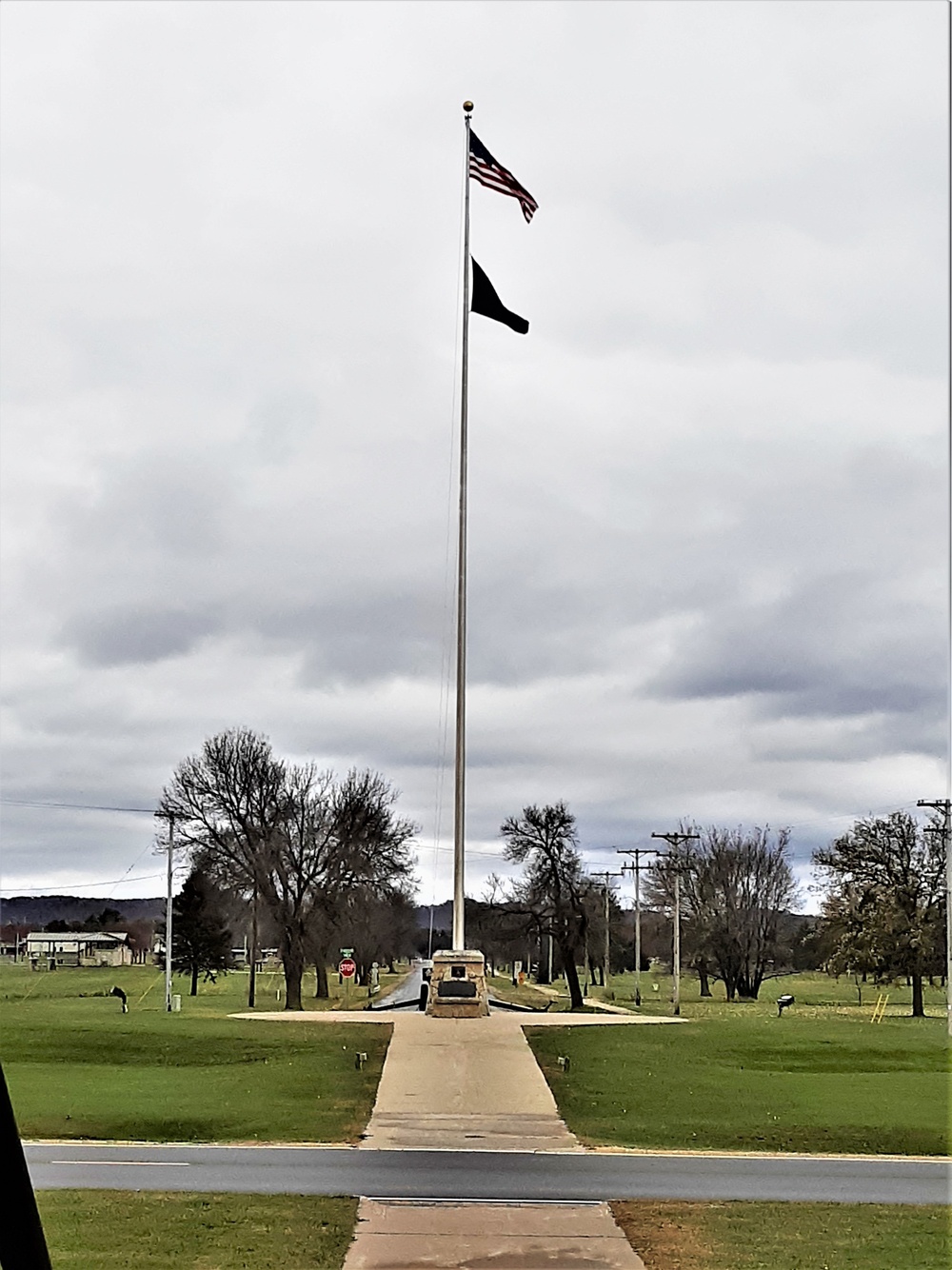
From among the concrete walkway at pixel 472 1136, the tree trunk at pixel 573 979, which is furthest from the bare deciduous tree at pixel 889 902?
the concrete walkway at pixel 472 1136

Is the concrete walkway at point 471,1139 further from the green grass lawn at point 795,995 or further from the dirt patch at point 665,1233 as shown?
the green grass lawn at point 795,995

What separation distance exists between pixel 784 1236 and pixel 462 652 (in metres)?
16.6

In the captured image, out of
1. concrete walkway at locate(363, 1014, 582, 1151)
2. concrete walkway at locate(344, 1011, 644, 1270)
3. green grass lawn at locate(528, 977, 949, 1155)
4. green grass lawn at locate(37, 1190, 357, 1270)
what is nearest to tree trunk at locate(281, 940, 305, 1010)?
concrete walkway at locate(344, 1011, 644, 1270)

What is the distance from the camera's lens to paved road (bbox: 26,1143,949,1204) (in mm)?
13867

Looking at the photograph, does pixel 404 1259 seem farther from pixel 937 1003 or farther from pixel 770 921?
pixel 770 921

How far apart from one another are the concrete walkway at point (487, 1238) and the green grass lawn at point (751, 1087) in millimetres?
5090

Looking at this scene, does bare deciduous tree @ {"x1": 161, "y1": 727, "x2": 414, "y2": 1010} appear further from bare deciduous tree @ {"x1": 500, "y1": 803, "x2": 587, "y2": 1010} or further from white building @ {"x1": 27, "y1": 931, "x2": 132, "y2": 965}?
white building @ {"x1": 27, "y1": 931, "x2": 132, "y2": 965}

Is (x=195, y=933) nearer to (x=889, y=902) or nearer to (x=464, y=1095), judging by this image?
(x=889, y=902)

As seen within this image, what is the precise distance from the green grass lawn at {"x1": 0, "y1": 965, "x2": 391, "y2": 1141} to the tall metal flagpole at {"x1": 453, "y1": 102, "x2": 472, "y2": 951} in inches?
114

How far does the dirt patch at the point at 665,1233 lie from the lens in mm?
11109

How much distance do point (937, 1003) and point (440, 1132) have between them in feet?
166

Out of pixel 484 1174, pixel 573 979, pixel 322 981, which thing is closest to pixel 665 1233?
pixel 484 1174

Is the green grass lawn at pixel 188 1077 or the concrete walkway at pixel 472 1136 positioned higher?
the concrete walkway at pixel 472 1136

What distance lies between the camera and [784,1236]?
12164mm
